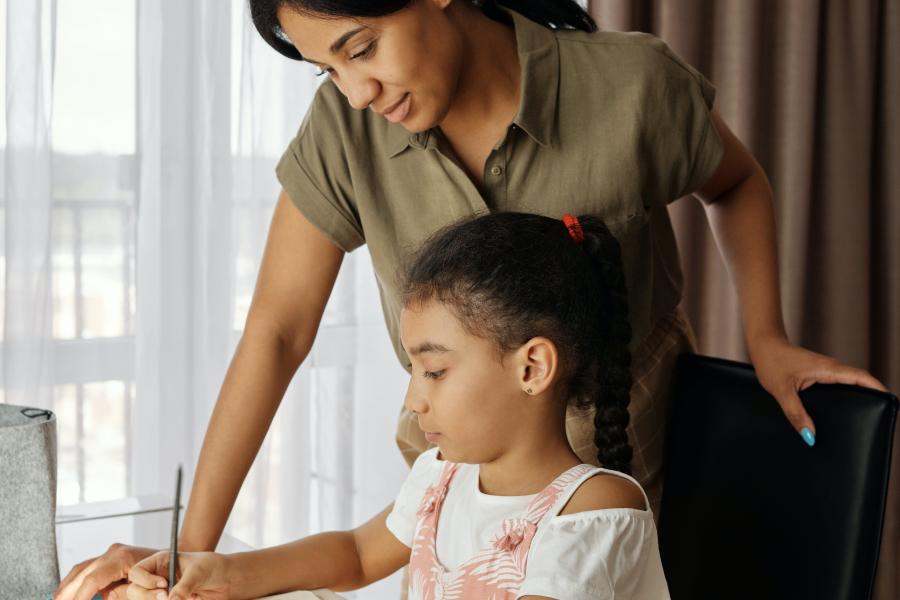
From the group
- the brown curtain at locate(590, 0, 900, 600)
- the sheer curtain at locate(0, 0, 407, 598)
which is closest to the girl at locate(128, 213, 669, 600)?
the sheer curtain at locate(0, 0, 407, 598)

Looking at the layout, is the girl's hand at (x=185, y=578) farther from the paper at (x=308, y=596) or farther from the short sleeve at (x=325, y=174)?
the short sleeve at (x=325, y=174)

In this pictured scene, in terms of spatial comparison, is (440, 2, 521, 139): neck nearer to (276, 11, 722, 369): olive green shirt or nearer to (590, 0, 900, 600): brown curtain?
(276, 11, 722, 369): olive green shirt

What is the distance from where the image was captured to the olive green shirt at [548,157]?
1289 millimetres

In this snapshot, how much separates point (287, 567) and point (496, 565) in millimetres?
246

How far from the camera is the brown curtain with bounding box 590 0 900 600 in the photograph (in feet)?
8.26

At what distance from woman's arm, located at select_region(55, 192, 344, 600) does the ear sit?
1.25 feet

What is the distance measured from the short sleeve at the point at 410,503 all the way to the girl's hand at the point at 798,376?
1.34ft

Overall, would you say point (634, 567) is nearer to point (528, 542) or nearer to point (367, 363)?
point (528, 542)

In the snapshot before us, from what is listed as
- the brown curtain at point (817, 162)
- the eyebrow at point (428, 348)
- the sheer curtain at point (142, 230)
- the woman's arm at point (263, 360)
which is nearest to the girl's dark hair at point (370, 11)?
the woman's arm at point (263, 360)

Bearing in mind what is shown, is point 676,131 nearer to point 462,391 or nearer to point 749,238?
point 749,238

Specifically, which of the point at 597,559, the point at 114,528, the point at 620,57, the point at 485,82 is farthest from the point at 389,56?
the point at 114,528

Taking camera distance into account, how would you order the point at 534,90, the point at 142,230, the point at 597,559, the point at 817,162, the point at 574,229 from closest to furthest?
the point at 597,559, the point at 574,229, the point at 534,90, the point at 142,230, the point at 817,162

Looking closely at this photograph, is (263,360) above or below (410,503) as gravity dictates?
above

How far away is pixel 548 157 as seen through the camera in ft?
4.25
